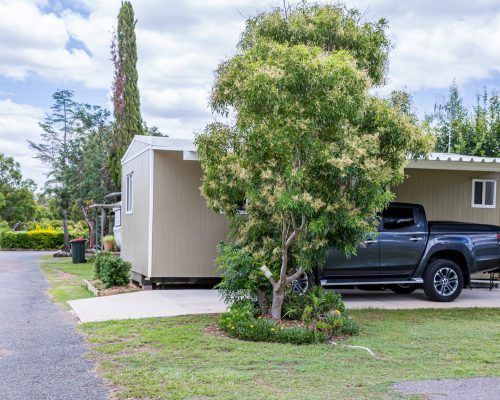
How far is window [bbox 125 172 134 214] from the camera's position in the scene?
15.1 metres

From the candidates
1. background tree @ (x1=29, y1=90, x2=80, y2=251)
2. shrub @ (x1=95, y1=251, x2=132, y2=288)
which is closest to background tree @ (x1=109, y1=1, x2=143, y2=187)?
background tree @ (x1=29, y1=90, x2=80, y2=251)

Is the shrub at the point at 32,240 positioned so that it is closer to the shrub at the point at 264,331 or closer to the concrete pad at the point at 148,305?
the concrete pad at the point at 148,305

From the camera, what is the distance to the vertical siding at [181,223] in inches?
492

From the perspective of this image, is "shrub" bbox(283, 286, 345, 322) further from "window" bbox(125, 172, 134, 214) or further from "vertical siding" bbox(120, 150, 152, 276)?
"window" bbox(125, 172, 134, 214)

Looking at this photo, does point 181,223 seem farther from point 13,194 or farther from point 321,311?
point 13,194

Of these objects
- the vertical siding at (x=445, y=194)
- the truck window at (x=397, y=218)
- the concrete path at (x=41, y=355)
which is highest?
the vertical siding at (x=445, y=194)

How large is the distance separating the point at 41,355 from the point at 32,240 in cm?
2686

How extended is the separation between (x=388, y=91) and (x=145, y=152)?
5.83 meters

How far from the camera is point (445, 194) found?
1457 cm

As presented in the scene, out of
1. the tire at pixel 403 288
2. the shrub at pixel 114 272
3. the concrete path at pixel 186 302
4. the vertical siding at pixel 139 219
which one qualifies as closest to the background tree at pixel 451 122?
the tire at pixel 403 288

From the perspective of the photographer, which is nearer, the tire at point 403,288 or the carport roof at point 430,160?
the carport roof at point 430,160

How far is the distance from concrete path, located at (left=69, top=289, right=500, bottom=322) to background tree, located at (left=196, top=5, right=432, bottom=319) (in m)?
2.15

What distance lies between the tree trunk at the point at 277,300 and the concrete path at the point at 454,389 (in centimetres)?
284

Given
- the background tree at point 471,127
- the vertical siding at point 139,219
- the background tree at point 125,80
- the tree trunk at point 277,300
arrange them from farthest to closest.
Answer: the background tree at point 125,80, the background tree at point 471,127, the vertical siding at point 139,219, the tree trunk at point 277,300
